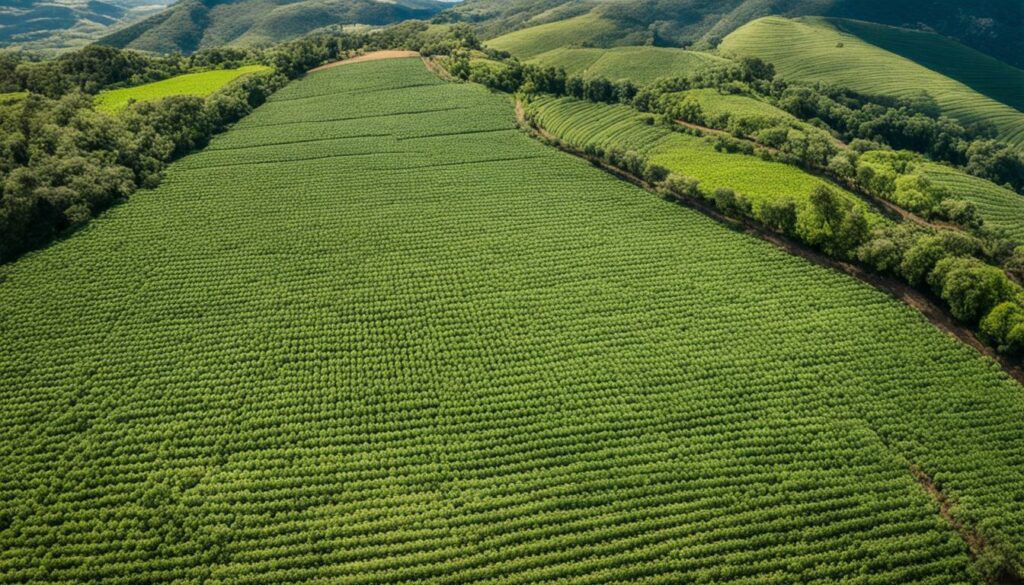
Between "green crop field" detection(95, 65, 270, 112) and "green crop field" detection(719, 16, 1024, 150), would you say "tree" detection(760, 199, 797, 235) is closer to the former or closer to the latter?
"green crop field" detection(719, 16, 1024, 150)

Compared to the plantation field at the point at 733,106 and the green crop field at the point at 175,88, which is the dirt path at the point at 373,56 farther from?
the plantation field at the point at 733,106

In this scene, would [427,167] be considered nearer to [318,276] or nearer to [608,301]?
[318,276]

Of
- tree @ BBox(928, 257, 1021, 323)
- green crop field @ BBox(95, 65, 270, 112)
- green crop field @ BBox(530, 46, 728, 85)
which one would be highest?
green crop field @ BBox(530, 46, 728, 85)

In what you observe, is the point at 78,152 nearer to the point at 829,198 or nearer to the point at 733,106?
the point at 829,198

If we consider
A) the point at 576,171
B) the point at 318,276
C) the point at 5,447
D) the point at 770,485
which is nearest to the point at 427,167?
the point at 576,171

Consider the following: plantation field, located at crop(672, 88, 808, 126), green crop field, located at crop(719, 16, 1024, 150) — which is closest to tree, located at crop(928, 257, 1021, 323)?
plantation field, located at crop(672, 88, 808, 126)

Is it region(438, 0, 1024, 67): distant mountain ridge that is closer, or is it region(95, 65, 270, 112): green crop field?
region(95, 65, 270, 112): green crop field

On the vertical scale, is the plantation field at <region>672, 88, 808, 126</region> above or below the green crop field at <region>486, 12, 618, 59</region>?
below
